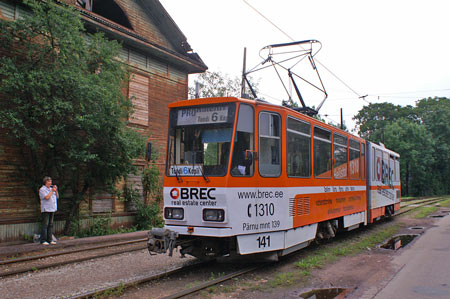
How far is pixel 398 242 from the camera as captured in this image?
441 inches

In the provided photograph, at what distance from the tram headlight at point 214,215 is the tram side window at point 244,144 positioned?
696mm

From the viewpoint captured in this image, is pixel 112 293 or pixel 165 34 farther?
pixel 165 34

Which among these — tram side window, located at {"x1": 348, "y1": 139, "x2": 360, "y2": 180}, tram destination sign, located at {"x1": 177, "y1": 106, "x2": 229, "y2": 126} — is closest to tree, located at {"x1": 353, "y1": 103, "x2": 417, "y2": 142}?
tram side window, located at {"x1": 348, "y1": 139, "x2": 360, "y2": 180}

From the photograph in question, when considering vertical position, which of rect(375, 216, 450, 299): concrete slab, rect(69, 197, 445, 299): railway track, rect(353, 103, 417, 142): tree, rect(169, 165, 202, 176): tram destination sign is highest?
rect(353, 103, 417, 142): tree

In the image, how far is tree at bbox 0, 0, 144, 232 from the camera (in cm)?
1005

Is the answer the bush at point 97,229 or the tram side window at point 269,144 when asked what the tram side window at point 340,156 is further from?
the bush at point 97,229

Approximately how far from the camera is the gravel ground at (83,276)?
19.8 feet

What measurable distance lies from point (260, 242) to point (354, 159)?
601 centimetres

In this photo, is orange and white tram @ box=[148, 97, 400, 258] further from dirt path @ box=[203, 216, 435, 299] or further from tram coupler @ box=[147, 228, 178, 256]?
dirt path @ box=[203, 216, 435, 299]

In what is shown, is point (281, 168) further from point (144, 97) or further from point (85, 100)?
point (144, 97)

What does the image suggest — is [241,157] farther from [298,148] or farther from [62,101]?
[62,101]

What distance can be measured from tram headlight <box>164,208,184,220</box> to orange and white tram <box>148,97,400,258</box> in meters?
0.02

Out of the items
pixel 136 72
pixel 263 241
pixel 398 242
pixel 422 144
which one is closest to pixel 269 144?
pixel 263 241

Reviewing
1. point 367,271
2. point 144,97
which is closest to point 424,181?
point 144,97
